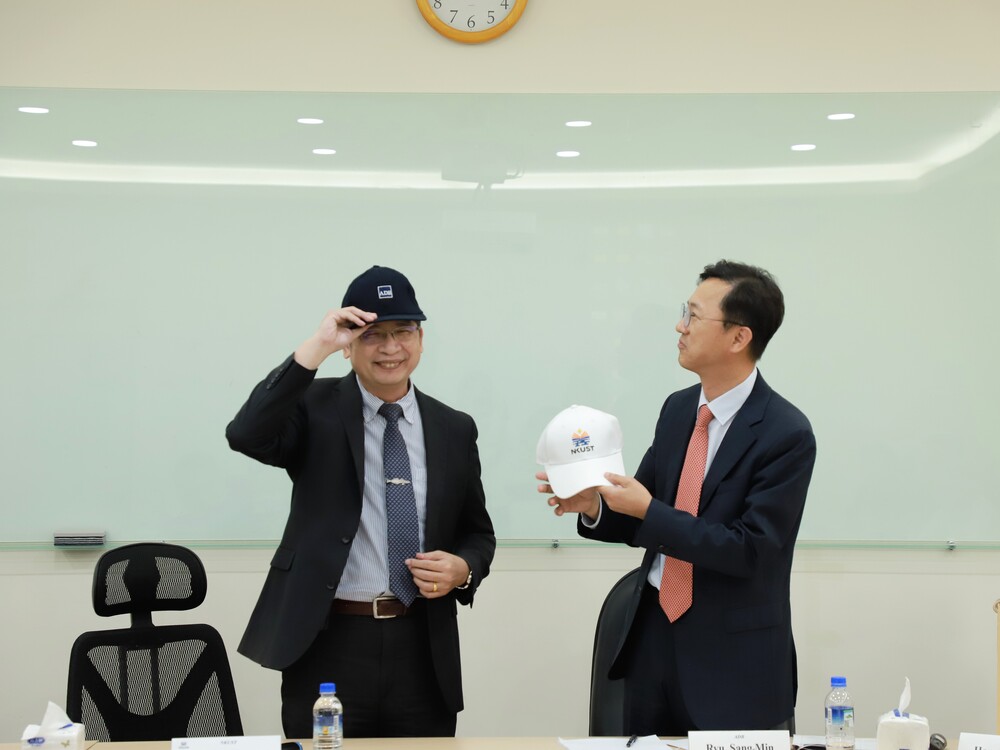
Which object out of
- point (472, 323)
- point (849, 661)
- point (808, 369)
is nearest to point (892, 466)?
point (808, 369)

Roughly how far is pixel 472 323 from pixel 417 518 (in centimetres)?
156

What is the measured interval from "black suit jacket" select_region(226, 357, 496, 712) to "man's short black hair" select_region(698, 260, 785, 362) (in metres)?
0.83

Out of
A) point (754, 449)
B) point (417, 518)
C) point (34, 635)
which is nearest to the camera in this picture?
point (754, 449)

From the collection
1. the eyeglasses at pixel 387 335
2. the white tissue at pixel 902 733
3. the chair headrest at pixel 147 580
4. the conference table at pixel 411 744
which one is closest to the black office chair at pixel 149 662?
the chair headrest at pixel 147 580

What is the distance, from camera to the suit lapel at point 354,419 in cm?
288

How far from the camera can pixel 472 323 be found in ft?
14.3

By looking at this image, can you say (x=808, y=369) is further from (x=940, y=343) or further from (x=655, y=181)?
(x=655, y=181)

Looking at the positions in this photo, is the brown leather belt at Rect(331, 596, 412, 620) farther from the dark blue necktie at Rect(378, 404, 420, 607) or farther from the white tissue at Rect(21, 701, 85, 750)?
the white tissue at Rect(21, 701, 85, 750)

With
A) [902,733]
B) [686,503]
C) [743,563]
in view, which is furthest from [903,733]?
[686,503]

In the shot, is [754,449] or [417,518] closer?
[754,449]

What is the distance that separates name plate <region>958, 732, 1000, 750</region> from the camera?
97.3 inches

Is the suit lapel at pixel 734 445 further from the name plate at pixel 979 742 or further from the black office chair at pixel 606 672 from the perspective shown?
the name plate at pixel 979 742

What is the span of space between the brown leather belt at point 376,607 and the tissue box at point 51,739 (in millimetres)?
704

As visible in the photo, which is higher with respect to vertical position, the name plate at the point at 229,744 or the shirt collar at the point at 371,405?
the shirt collar at the point at 371,405
